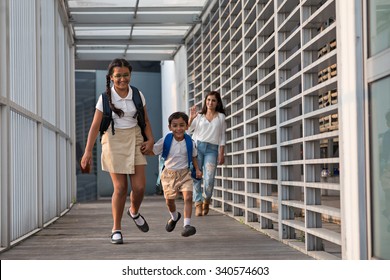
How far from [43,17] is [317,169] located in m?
4.95

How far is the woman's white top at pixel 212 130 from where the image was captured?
9.01 meters

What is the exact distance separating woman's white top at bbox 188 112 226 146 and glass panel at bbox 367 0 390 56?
5145 mm

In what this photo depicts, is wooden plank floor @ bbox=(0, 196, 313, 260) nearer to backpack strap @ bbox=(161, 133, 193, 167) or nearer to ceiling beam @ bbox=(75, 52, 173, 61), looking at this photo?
backpack strap @ bbox=(161, 133, 193, 167)

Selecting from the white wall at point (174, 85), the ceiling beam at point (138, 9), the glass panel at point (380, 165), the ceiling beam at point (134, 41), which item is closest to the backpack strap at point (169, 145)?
the glass panel at point (380, 165)

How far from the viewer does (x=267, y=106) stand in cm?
734

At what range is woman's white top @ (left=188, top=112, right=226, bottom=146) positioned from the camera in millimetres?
9014

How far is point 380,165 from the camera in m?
3.77

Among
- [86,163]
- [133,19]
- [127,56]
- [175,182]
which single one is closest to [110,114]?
[86,163]

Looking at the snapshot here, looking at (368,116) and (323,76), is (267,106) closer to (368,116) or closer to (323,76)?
(368,116)

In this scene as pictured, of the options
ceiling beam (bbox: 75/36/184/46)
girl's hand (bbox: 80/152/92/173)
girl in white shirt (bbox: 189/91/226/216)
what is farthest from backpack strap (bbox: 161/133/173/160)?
ceiling beam (bbox: 75/36/184/46)

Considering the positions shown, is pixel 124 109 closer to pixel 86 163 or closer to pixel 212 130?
pixel 86 163

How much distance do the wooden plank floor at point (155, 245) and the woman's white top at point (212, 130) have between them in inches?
40.8

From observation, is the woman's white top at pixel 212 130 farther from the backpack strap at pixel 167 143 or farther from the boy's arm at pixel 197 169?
the backpack strap at pixel 167 143
